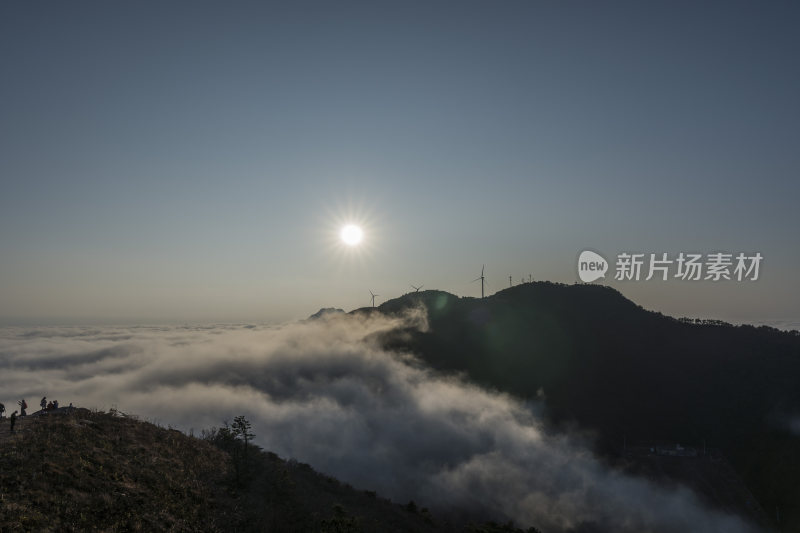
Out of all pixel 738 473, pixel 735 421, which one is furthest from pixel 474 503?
pixel 735 421

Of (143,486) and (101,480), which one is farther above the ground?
(101,480)

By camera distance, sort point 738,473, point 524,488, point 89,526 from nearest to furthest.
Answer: point 89,526, point 738,473, point 524,488

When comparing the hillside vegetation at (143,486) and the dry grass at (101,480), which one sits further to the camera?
the hillside vegetation at (143,486)

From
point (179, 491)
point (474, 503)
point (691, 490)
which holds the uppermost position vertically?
point (179, 491)

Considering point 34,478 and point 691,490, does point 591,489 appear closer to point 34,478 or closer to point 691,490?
point 691,490

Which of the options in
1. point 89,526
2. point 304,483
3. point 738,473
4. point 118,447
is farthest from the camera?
point 738,473

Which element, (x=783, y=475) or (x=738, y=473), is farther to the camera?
(x=738, y=473)

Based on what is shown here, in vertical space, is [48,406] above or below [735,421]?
above

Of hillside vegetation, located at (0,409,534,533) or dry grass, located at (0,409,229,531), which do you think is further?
hillside vegetation, located at (0,409,534,533)

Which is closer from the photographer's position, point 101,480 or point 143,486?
point 101,480

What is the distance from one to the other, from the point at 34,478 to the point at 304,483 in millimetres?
39458

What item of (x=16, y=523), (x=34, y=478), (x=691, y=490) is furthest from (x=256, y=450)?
(x=691, y=490)

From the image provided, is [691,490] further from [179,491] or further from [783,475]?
[179,491]

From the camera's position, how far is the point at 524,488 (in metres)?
196
